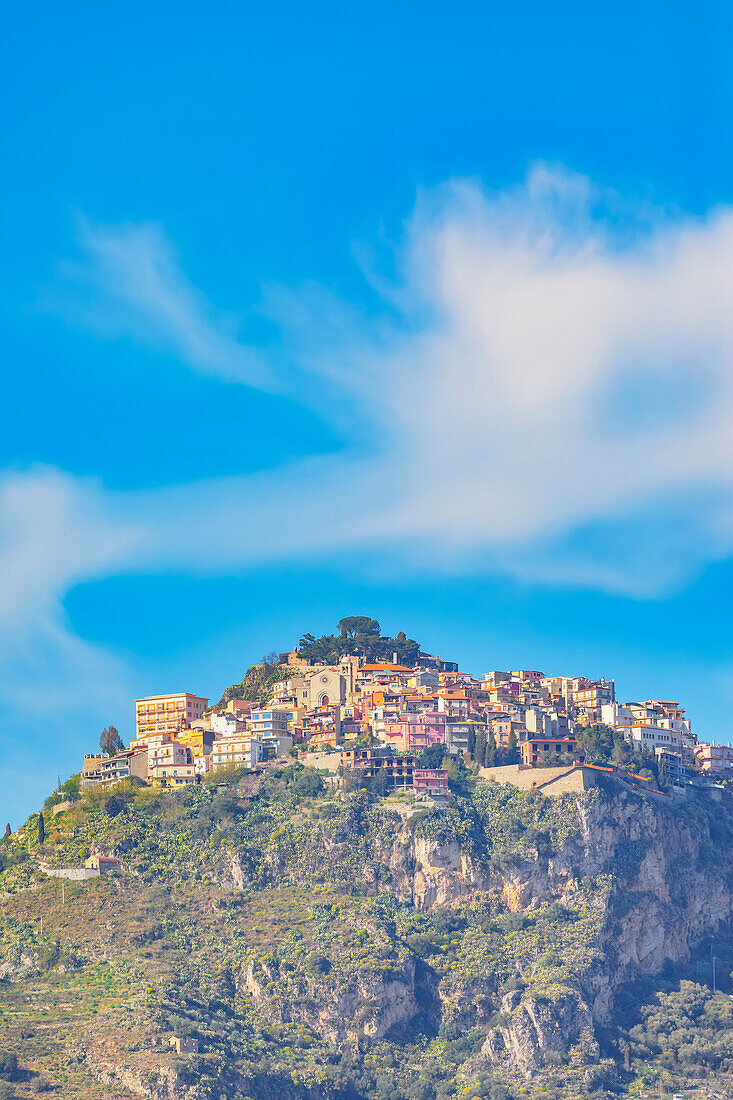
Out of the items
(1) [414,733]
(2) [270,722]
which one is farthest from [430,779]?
(2) [270,722]

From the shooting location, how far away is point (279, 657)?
166 meters

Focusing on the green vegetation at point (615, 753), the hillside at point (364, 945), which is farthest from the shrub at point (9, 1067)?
the green vegetation at point (615, 753)

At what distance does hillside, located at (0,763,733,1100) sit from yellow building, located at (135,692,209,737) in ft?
48.5

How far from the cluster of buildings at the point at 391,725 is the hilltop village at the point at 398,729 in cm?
10

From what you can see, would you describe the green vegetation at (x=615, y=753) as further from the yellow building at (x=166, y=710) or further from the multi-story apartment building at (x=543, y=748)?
the yellow building at (x=166, y=710)

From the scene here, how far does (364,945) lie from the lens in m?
131

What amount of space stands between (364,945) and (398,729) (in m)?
19.4

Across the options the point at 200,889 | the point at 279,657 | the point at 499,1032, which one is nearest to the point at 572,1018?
the point at 499,1032

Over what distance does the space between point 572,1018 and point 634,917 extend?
10849 millimetres

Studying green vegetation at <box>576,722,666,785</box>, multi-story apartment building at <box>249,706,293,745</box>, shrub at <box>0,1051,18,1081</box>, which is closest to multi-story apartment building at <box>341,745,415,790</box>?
multi-story apartment building at <box>249,706,293,745</box>

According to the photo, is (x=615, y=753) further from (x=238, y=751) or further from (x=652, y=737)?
(x=238, y=751)

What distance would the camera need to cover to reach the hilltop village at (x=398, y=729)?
14462 cm

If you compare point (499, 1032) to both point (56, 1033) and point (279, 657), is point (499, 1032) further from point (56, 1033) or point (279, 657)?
point (279, 657)

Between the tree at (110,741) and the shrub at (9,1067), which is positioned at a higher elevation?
the tree at (110,741)
